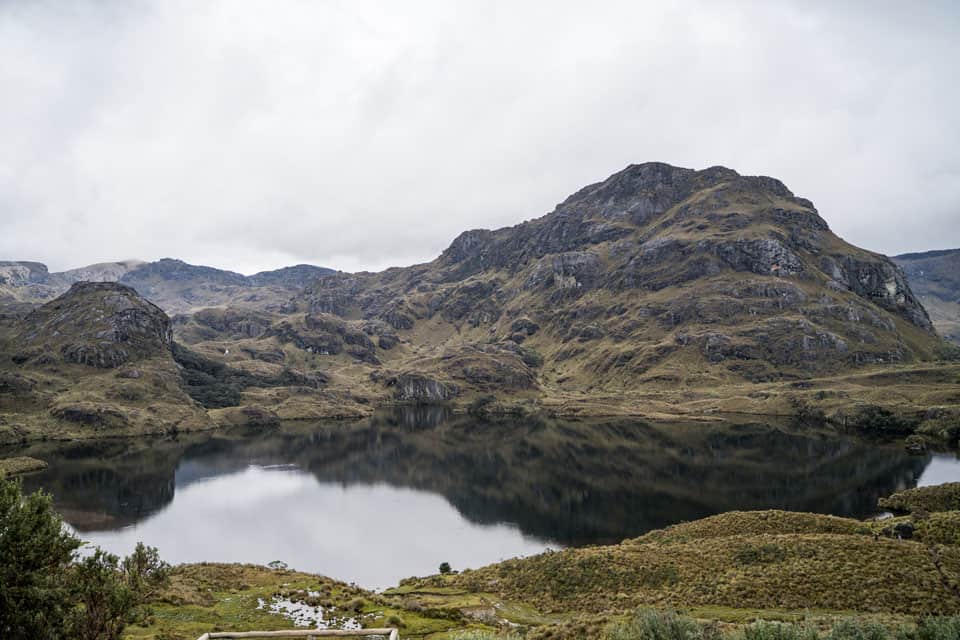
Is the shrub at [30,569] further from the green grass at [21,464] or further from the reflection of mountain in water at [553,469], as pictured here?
the green grass at [21,464]

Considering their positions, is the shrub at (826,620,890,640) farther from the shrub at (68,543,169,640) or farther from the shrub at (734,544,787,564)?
the shrub at (68,543,169,640)

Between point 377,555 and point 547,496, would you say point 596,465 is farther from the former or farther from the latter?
point 377,555

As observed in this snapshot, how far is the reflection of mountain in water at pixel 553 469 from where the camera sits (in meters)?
89.8

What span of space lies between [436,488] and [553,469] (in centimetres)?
2898

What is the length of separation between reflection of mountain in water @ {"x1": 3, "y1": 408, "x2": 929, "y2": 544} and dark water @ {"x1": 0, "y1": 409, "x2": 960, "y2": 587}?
0.57 m

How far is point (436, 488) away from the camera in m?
118

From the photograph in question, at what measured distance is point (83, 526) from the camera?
84.7 meters

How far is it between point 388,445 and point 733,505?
112 m

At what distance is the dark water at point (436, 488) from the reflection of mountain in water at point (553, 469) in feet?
1.85

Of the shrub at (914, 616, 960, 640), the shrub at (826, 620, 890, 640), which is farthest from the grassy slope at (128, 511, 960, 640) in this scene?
the shrub at (914, 616, 960, 640)

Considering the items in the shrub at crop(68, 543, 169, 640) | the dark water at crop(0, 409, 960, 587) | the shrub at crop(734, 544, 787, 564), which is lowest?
the dark water at crop(0, 409, 960, 587)

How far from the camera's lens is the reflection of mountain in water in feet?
294

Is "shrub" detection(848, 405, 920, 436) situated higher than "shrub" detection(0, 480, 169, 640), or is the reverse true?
"shrub" detection(0, 480, 169, 640)

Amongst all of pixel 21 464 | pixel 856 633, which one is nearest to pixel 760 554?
pixel 856 633
